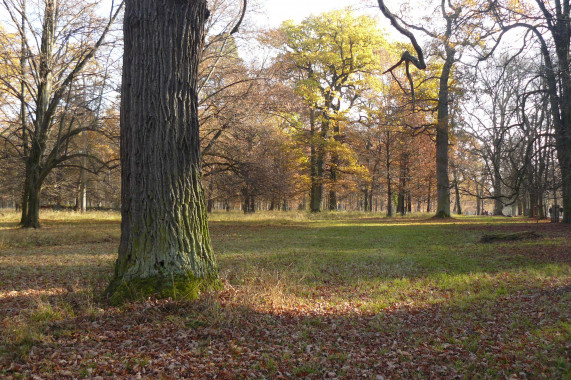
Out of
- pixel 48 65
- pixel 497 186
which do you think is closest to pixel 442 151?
pixel 497 186

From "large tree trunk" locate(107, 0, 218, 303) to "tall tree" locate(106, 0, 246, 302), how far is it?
0.5 inches

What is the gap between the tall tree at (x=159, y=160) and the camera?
5215 millimetres

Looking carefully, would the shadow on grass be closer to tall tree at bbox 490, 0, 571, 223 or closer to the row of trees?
the row of trees

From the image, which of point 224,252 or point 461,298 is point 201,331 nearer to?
point 461,298

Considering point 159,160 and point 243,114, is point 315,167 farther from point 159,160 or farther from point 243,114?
point 159,160

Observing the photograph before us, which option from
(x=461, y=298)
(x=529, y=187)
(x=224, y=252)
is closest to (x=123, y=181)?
(x=461, y=298)

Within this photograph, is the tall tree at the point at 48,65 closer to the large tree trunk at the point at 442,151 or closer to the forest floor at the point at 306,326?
the forest floor at the point at 306,326

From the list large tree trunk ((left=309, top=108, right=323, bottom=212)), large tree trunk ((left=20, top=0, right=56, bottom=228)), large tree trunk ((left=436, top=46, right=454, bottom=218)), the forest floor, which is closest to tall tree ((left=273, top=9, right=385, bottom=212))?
large tree trunk ((left=309, top=108, right=323, bottom=212))

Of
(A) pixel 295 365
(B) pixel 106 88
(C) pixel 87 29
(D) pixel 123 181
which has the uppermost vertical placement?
(C) pixel 87 29

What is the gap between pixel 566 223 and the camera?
1794cm

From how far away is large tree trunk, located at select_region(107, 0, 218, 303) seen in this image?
17.1ft

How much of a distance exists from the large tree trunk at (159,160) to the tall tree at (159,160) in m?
0.01

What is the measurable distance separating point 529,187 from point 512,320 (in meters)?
8.45

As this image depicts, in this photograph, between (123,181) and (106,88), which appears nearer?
(123,181)
